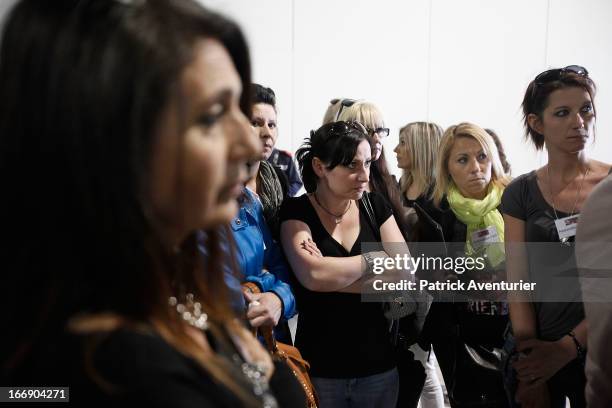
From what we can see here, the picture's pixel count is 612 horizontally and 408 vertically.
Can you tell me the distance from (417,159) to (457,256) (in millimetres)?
701

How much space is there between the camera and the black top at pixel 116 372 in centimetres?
51

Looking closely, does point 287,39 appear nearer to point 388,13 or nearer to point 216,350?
point 388,13

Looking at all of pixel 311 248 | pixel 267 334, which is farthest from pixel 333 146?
pixel 267 334

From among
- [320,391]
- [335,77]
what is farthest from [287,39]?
[320,391]

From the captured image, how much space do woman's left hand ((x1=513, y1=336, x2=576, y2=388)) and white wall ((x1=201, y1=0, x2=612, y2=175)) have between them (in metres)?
2.59

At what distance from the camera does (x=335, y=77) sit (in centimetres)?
448

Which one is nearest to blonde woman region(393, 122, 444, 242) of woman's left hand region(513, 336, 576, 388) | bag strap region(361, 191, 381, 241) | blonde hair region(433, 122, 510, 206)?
blonde hair region(433, 122, 510, 206)

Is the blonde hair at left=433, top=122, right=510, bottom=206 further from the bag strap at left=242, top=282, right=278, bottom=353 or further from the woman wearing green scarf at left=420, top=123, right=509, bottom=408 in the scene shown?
the bag strap at left=242, top=282, right=278, bottom=353

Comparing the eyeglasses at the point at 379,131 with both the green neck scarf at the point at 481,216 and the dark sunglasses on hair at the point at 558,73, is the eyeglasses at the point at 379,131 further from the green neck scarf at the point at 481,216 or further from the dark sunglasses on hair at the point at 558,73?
the dark sunglasses on hair at the point at 558,73

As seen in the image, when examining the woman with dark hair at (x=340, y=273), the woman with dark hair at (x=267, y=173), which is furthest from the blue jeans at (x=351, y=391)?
the woman with dark hair at (x=267, y=173)

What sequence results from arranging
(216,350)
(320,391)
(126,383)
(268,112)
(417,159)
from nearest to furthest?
(126,383), (216,350), (320,391), (268,112), (417,159)

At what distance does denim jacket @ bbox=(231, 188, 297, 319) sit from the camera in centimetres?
168

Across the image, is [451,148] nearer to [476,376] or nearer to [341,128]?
[341,128]

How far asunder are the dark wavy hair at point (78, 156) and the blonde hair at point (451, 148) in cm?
208
